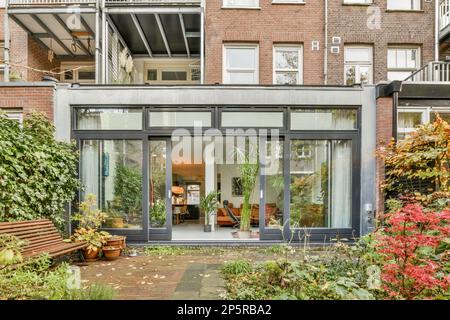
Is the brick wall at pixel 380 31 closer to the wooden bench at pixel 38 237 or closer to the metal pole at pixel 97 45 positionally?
the metal pole at pixel 97 45

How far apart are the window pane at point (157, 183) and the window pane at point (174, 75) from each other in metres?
6.05

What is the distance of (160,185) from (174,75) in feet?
22.5

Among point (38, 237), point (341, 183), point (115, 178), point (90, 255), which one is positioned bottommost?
point (90, 255)

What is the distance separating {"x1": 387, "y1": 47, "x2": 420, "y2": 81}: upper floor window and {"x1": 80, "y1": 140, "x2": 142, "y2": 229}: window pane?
365 inches

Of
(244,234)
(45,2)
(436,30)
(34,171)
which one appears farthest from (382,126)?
(45,2)

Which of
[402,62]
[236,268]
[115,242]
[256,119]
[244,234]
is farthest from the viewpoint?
[402,62]

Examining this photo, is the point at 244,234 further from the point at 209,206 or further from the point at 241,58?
the point at 241,58

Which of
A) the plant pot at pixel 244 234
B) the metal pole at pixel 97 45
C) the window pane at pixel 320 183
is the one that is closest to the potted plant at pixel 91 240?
the plant pot at pixel 244 234

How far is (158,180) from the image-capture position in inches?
338

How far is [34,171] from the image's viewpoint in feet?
21.2

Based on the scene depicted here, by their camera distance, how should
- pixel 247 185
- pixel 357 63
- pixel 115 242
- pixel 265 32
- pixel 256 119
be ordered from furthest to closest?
pixel 357 63 < pixel 265 32 < pixel 247 185 < pixel 256 119 < pixel 115 242

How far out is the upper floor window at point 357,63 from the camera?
10984mm

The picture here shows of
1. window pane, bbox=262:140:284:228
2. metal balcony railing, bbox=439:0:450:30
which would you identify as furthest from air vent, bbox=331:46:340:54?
window pane, bbox=262:140:284:228

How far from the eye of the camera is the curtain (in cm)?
855
